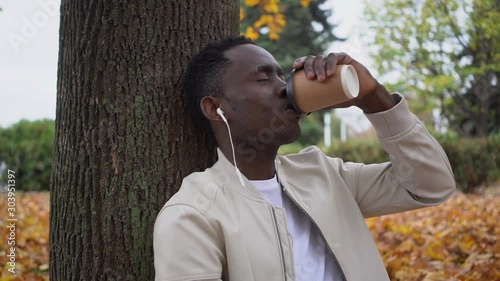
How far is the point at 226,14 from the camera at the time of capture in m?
2.84

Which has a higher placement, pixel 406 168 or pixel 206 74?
pixel 206 74

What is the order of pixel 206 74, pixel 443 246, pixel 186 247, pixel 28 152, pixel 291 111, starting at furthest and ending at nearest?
pixel 28 152 → pixel 443 246 → pixel 206 74 → pixel 291 111 → pixel 186 247

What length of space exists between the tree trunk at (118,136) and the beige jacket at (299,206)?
260mm

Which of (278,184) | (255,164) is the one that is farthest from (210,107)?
(278,184)

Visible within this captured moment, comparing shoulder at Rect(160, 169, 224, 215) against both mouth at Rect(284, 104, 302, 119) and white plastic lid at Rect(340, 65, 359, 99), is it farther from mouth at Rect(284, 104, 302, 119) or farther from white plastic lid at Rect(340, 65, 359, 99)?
white plastic lid at Rect(340, 65, 359, 99)

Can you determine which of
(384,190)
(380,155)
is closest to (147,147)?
(384,190)

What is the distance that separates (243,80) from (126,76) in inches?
20.2

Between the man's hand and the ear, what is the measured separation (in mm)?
418

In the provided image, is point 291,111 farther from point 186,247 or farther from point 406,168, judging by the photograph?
point 186,247

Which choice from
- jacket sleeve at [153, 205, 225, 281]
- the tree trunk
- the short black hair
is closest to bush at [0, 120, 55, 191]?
the tree trunk

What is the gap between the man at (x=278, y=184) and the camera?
6.94 ft

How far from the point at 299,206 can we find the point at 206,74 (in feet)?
2.28

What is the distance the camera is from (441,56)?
14805mm

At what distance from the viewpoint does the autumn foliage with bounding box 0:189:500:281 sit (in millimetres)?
3859
